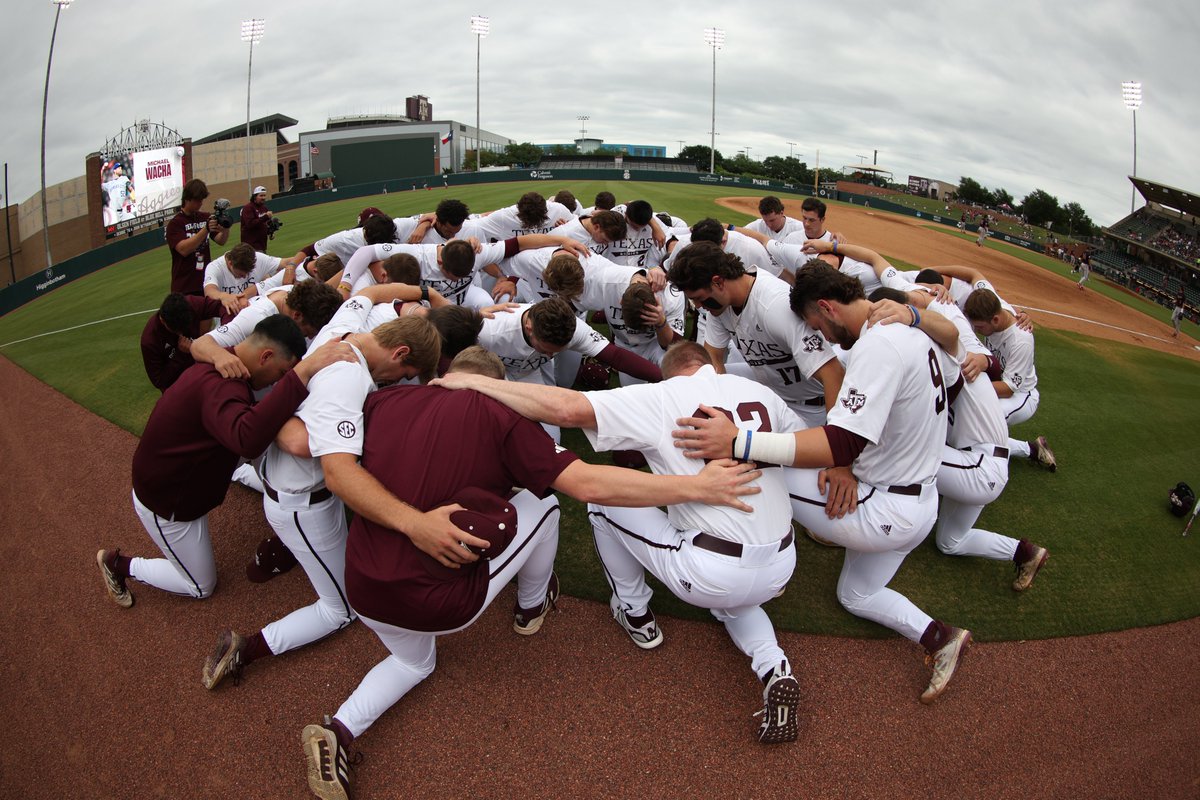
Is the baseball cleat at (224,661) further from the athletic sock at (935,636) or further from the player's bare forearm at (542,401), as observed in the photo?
the athletic sock at (935,636)

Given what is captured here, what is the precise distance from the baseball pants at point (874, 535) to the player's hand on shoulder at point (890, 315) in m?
0.98

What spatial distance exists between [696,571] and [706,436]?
739mm

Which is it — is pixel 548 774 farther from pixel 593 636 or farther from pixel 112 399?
pixel 112 399

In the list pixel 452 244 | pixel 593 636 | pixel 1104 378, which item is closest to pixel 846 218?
pixel 1104 378

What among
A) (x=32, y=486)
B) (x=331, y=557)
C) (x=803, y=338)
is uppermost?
(x=803, y=338)

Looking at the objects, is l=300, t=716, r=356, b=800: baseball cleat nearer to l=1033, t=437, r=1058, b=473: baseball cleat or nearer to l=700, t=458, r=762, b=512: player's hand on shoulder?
l=700, t=458, r=762, b=512: player's hand on shoulder

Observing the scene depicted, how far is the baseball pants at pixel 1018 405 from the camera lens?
616 cm

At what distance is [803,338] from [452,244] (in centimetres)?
346

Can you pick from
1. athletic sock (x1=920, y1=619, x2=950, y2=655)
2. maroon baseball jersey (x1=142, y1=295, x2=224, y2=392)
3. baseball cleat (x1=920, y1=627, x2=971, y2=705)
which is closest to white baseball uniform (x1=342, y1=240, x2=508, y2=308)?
maroon baseball jersey (x1=142, y1=295, x2=224, y2=392)

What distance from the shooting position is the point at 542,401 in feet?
10.5

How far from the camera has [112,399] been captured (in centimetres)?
816

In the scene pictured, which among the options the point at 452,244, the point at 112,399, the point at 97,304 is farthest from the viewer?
the point at 97,304

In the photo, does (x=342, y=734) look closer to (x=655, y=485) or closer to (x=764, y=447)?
(x=655, y=485)

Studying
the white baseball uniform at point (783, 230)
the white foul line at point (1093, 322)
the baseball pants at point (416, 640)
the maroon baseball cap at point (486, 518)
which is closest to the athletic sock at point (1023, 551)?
the baseball pants at point (416, 640)
